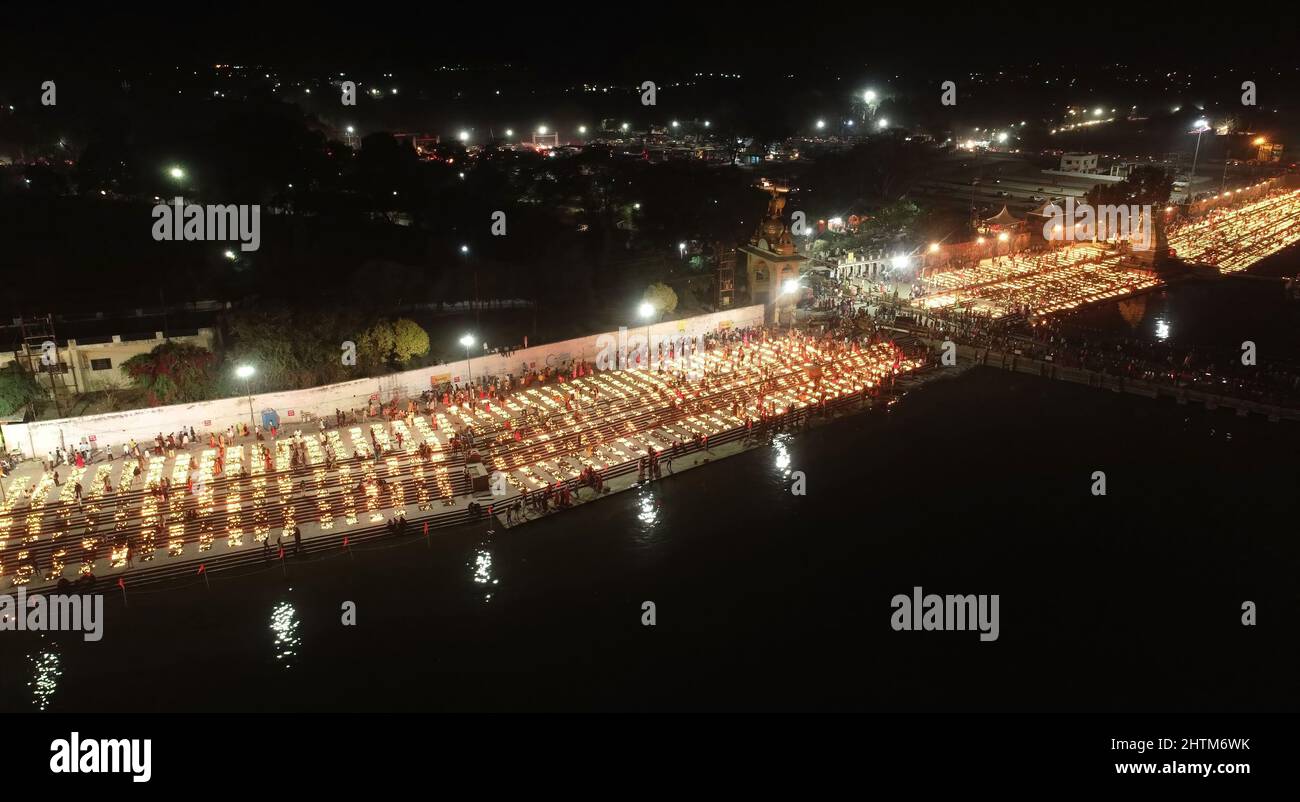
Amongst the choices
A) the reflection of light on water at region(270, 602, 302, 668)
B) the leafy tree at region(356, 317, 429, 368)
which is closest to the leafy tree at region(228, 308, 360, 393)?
the leafy tree at region(356, 317, 429, 368)

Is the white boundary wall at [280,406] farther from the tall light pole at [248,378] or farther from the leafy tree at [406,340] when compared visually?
the leafy tree at [406,340]

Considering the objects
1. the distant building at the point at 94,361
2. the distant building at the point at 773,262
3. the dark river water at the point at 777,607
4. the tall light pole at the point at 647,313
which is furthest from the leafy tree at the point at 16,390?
the distant building at the point at 773,262

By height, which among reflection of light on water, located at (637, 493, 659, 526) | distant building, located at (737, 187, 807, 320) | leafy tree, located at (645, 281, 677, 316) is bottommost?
reflection of light on water, located at (637, 493, 659, 526)

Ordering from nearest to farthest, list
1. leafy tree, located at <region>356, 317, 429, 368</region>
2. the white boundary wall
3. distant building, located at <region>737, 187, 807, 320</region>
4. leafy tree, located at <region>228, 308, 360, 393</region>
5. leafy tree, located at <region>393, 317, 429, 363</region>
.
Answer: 1. the white boundary wall
2. leafy tree, located at <region>228, 308, 360, 393</region>
3. leafy tree, located at <region>356, 317, 429, 368</region>
4. leafy tree, located at <region>393, 317, 429, 363</region>
5. distant building, located at <region>737, 187, 807, 320</region>

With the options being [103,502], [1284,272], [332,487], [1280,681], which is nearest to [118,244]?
[103,502]

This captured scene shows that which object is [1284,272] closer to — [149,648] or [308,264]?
[308,264]

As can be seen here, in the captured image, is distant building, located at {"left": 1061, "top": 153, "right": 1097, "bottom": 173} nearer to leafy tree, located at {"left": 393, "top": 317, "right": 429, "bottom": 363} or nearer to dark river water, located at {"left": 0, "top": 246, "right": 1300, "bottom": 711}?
dark river water, located at {"left": 0, "top": 246, "right": 1300, "bottom": 711}

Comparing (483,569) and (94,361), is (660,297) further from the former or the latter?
(94,361)
